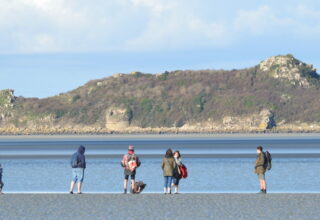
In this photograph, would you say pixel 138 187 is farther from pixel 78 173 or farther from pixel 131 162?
pixel 78 173

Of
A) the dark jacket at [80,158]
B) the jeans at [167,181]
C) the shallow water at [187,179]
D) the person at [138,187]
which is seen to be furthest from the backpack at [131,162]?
the shallow water at [187,179]

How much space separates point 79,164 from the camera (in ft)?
105

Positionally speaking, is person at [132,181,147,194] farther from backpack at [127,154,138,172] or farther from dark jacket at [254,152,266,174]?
dark jacket at [254,152,266,174]

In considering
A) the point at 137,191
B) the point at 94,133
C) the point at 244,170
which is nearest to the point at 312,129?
the point at 94,133

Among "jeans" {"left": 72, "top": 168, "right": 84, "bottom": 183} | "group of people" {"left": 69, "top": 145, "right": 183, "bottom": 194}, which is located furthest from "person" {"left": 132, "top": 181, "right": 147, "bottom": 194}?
"jeans" {"left": 72, "top": 168, "right": 84, "bottom": 183}
